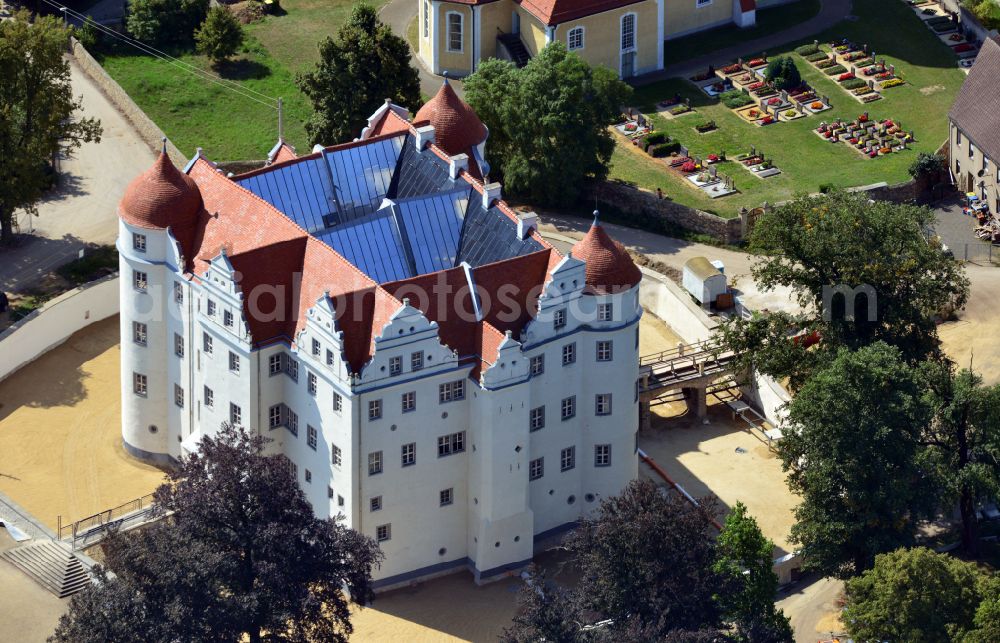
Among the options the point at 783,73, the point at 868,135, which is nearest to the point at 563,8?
the point at 783,73

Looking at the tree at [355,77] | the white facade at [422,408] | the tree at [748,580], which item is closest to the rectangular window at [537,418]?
the white facade at [422,408]

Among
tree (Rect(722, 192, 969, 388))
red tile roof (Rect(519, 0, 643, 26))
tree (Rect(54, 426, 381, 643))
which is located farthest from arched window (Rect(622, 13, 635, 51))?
tree (Rect(54, 426, 381, 643))

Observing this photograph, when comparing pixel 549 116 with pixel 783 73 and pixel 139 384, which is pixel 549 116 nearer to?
pixel 783 73

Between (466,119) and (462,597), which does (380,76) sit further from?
(462,597)

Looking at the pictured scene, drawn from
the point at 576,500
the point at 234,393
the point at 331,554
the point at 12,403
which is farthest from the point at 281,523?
the point at 12,403

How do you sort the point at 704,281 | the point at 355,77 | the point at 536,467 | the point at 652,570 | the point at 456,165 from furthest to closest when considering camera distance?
the point at 355,77 → the point at 704,281 → the point at 456,165 → the point at 536,467 → the point at 652,570

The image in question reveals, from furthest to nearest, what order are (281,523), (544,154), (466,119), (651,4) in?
1. (651,4)
2. (544,154)
3. (466,119)
4. (281,523)
